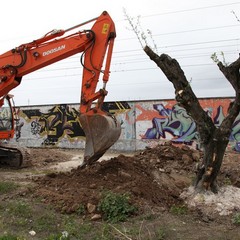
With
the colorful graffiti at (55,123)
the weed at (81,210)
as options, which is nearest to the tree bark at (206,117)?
the weed at (81,210)

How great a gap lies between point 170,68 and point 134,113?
1145 cm

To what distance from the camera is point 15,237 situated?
5.35 m

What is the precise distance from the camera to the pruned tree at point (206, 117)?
6715mm

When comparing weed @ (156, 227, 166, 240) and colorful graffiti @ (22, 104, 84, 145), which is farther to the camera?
colorful graffiti @ (22, 104, 84, 145)

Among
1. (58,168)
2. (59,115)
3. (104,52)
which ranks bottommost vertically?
(58,168)

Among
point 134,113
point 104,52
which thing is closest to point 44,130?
point 134,113

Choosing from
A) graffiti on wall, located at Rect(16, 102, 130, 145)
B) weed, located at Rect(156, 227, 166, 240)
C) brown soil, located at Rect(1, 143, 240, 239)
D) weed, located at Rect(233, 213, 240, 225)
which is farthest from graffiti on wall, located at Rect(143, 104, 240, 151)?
weed, located at Rect(156, 227, 166, 240)

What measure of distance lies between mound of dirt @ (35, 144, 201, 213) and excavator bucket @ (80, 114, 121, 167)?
307 mm

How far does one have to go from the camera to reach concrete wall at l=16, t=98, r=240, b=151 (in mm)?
17225

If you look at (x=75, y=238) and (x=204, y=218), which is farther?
(x=204, y=218)

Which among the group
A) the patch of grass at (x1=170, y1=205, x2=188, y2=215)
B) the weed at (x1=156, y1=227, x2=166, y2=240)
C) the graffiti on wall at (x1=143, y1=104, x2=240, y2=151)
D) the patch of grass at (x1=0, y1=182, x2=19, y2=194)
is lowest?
the weed at (x1=156, y1=227, x2=166, y2=240)

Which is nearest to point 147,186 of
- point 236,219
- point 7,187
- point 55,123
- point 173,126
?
point 236,219

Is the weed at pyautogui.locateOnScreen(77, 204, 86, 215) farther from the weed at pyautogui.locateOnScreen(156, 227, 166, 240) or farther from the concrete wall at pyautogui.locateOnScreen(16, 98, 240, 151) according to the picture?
the concrete wall at pyautogui.locateOnScreen(16, 98, 240, 151)

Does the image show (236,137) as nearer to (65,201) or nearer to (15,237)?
(65,201)
